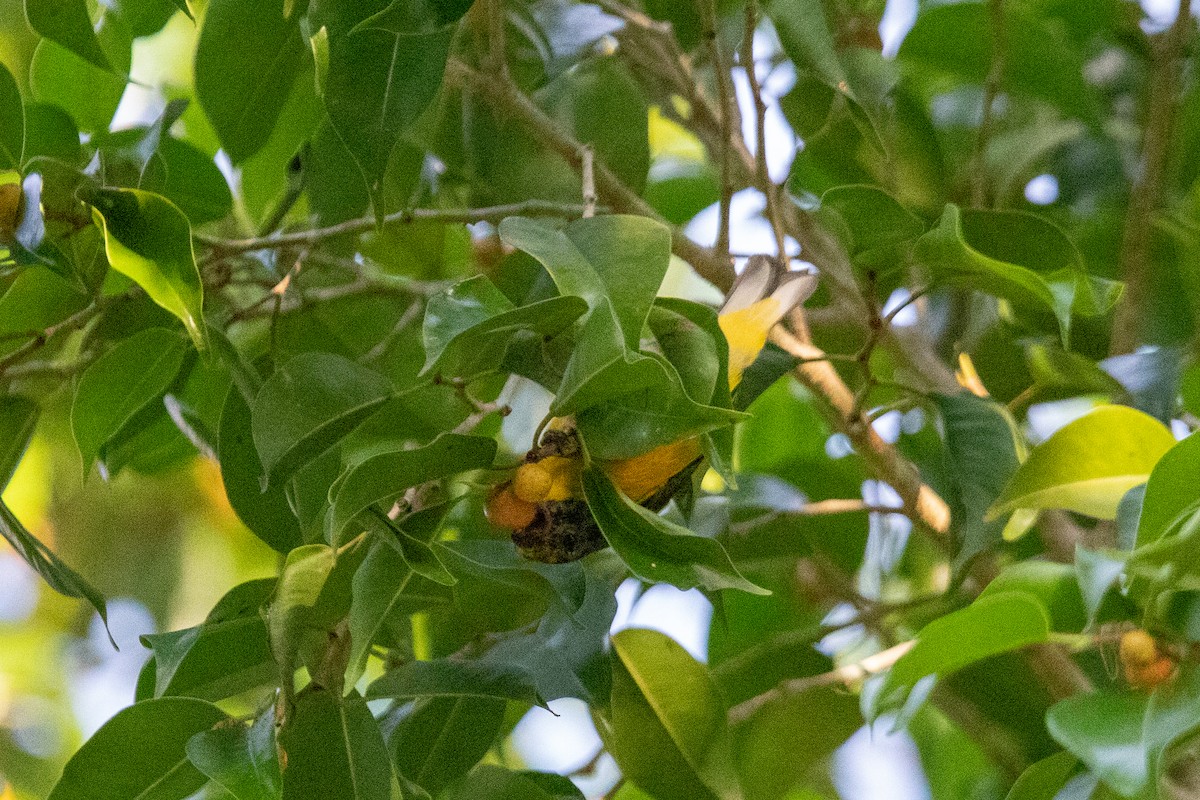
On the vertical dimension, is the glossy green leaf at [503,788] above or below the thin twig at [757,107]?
below

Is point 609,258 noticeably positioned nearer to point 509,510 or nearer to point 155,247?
point 509,510

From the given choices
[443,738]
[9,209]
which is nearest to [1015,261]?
[443,738]

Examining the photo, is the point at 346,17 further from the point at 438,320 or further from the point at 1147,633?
the point at 1147,633

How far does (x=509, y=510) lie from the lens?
20.0 inches

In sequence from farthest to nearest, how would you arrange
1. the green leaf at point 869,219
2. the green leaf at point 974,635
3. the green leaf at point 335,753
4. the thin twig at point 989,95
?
1. the thin twig at point 989,95
2. the green leaf at point 869,219
3. the green leaf at point 335,753
4. the green leaf at point 974,635

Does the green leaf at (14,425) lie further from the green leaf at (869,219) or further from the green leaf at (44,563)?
the green leaf at (869,219)

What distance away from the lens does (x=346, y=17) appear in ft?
1.72

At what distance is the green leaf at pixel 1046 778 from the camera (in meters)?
0.52

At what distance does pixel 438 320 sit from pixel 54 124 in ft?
1.25

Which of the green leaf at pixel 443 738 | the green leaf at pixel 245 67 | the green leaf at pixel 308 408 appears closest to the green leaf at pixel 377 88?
the green leaf at pixel 308 408

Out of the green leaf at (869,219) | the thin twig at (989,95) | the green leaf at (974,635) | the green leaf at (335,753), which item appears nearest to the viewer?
the green leaf at (974,635)

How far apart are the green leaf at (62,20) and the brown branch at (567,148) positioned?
0.21m

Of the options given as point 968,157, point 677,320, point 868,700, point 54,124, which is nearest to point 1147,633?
point 868,700

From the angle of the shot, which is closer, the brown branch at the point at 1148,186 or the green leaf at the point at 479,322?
the green leaf at the point at 479,322
